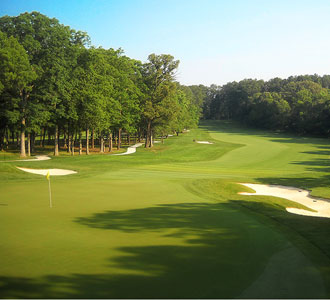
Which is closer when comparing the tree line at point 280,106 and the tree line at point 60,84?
the tree line at point 60,84

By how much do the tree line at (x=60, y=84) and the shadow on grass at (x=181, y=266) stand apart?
1272 inches

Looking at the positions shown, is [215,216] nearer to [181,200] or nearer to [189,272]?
[181,200]

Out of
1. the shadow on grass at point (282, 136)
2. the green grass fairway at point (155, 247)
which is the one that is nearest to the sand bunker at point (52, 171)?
the green grass fairway at point (155, 247)

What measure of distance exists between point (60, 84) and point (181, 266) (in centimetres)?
3764

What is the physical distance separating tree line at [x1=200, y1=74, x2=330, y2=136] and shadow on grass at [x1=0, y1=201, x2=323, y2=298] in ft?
311

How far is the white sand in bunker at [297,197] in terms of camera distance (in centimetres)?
1712

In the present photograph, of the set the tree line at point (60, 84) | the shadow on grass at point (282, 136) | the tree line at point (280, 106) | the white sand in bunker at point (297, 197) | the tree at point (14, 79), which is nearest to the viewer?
the white sand in bunker at point (297, 197)

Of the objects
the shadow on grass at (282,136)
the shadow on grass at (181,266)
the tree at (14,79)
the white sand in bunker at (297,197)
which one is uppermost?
the tree at (14,79)

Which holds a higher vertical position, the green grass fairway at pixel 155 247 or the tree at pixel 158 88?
the tree at pixel 158 88

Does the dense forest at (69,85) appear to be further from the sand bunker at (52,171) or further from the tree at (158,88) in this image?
the sand bunker at (52,171)

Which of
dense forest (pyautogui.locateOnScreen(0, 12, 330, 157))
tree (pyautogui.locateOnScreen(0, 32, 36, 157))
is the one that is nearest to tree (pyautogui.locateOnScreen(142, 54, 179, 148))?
dense forest (pyautogui.locateOnScreen(0, 12, 330, 157))

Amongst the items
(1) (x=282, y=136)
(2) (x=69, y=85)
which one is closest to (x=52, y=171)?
(2) (x=69, y=85)

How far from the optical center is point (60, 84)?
4106cm

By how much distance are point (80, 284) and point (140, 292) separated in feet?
4.42
